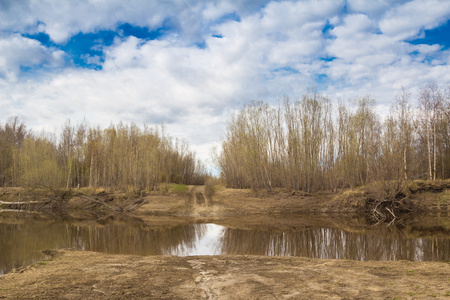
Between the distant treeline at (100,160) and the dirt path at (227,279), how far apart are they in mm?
23829

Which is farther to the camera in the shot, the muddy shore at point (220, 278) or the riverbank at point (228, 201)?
the riverbank at point (228, 201)

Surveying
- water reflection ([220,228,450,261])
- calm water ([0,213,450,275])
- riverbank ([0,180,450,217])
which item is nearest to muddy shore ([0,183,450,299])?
calm water ([0,213,450,275])

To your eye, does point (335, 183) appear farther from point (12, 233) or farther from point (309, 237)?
point (12, 233)

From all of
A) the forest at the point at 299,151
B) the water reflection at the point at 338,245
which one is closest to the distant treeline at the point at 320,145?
the forest at the point at 299,151

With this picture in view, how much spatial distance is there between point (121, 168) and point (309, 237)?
2443cm

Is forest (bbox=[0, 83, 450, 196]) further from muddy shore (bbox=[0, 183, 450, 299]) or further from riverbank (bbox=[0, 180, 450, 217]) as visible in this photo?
muddy shore (bbox=[0, 183, 450, 299])

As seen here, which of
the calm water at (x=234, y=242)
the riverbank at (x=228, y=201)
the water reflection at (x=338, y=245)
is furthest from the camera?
the riverbank at (x=228, y=201)

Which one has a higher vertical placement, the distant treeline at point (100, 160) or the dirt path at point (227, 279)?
the distant treeline at point (100, 160)

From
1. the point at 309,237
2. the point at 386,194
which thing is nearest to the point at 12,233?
the point at 309,237

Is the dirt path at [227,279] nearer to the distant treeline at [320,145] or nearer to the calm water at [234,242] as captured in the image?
the calm water at [234,242]

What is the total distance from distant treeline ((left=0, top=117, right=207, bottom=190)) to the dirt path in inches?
938

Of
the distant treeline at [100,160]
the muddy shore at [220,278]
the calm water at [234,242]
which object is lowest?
the calm water at [234,242]

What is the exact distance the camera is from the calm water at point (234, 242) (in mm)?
11852

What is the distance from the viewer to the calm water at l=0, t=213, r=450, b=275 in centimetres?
1185
